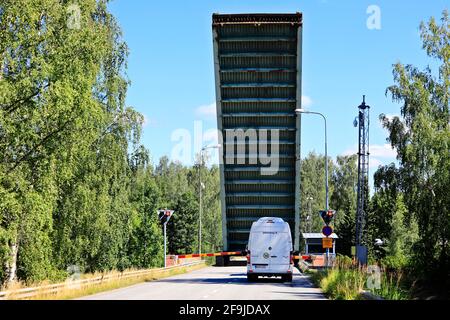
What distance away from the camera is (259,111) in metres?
29.8

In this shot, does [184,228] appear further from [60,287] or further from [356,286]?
[356,286]

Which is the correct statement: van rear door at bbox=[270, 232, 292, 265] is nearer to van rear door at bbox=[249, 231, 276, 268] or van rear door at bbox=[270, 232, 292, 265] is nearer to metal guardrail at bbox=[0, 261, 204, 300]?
van rear door at bbox=[249, 231, 276, 268]

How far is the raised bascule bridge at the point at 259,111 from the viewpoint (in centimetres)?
2812

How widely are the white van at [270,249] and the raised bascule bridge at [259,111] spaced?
6129 mm

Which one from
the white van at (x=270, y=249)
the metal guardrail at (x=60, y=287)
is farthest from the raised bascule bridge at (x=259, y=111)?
the metal guardrail at (x=60, y=287)

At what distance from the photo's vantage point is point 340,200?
9312cm

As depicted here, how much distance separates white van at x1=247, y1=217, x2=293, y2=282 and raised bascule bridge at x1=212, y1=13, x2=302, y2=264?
613cm

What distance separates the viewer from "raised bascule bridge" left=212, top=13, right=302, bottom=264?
2812cm

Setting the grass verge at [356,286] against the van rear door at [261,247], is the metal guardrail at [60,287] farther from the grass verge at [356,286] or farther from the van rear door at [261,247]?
the grass verge at [356,286]

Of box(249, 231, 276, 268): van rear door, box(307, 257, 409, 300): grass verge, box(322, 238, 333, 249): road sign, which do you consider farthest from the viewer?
box(249, 231, 276, 268): van rear door

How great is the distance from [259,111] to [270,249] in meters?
7.84

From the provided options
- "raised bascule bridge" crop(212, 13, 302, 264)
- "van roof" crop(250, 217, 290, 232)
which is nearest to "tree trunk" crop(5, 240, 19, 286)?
"van roof" crop(250, 217, 290, 232)
